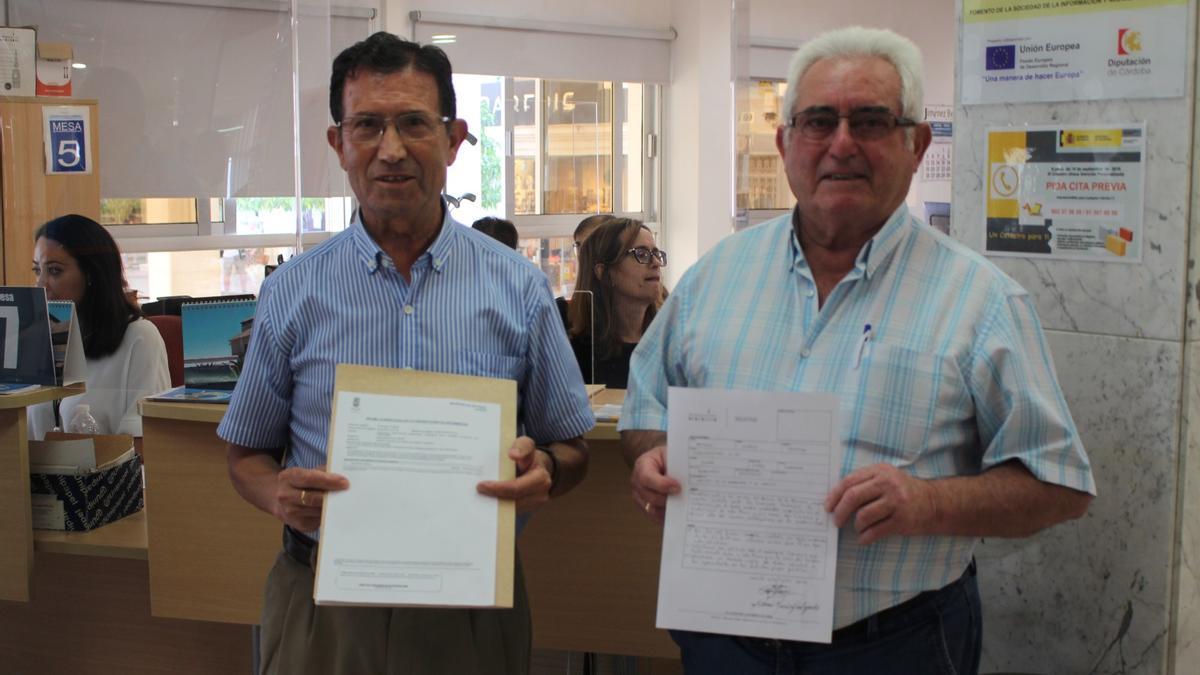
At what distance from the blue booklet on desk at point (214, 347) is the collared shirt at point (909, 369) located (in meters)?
1.70

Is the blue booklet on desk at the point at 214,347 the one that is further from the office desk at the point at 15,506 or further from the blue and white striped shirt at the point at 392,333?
the blue and white striped shirt at the point at 392,333

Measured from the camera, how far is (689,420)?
1.71m

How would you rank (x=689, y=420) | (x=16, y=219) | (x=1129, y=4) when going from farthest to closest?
(x=16, y=219) → (x=1129, y=4) → (x=689, y=420)

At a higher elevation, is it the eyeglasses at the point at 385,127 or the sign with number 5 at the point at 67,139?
the sign with number 5 at the point at 67,139

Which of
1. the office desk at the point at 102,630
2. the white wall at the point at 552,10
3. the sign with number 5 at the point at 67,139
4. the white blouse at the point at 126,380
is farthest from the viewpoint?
the white wall at the point at 552,10

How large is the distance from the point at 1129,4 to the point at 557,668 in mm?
2380

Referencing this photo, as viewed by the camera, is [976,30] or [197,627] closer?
[976,30]

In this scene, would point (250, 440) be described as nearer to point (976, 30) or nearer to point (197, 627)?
point (976, 30)

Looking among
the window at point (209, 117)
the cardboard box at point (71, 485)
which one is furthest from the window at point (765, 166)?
the cardboard box at point (71, 485)

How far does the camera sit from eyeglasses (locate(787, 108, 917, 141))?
1.71 metres

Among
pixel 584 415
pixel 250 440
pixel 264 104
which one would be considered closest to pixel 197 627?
pixel 250 440

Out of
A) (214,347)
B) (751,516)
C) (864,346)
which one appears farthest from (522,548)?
(864,346)

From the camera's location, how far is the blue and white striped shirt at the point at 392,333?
6.35ft

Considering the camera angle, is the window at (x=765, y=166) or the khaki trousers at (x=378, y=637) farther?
the window at (x=765, y=166)
